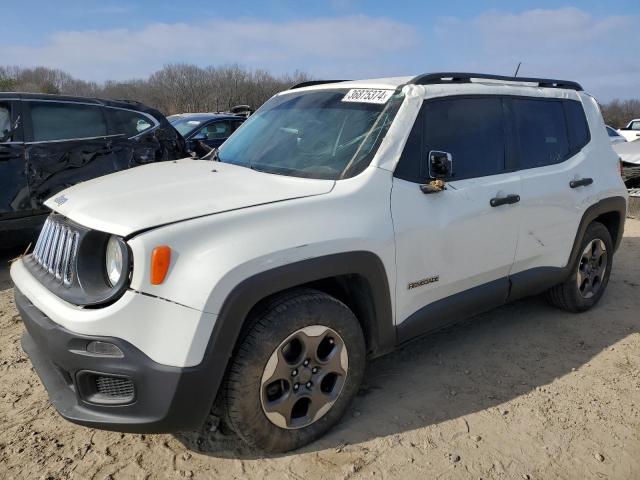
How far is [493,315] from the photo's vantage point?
14.8 feet

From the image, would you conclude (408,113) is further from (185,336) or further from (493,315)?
(493,315)

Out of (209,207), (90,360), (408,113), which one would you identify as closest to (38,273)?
(90,360)

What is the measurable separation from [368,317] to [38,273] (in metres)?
1.71

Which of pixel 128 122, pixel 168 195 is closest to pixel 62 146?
pixel 128 122

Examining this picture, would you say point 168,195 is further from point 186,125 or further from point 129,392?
point 186,125

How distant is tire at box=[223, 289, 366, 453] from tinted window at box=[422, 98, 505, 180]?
1.16m

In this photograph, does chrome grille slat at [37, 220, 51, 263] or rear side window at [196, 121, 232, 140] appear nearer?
chrome grille slat at [37, 220, 51, 263]

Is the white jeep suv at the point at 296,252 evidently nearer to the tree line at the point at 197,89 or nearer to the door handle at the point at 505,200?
the door handle at the point at 505,200

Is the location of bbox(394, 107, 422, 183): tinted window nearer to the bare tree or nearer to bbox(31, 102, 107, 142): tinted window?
bbox(31, 102, 107, 142): tinted window

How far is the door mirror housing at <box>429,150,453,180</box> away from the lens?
2.91m

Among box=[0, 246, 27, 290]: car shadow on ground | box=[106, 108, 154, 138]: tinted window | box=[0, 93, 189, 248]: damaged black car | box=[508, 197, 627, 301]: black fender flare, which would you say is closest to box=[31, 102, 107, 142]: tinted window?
box=[0, 93, 189, 248]: damaged black car

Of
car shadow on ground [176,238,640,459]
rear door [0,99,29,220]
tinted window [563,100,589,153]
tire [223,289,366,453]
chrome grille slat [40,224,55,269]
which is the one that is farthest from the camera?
rear door [0,99,29,220]

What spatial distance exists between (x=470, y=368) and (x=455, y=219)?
113 centimetres

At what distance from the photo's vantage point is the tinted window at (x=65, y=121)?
217 inches
